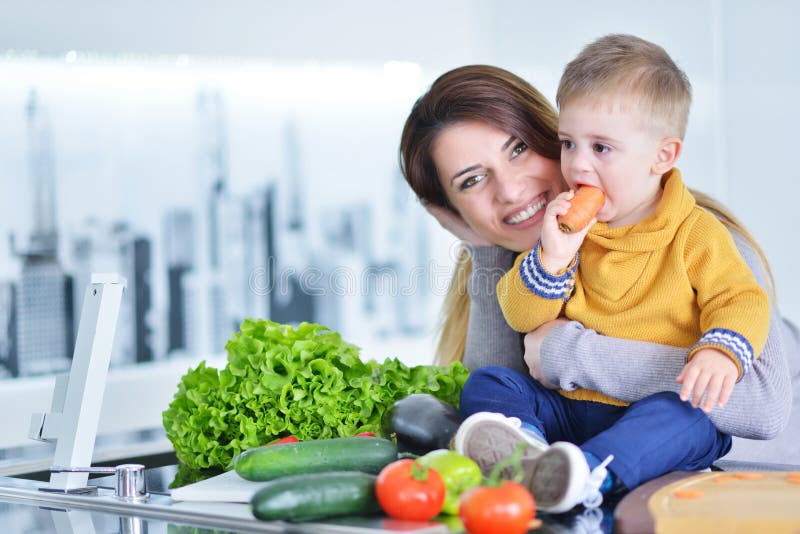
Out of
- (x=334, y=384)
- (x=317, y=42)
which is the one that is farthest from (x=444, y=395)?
(x=317, y=42)

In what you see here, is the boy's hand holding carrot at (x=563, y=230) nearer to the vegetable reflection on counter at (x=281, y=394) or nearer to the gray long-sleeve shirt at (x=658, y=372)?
the gray long-sleeve shirt at (x=658, y=372)

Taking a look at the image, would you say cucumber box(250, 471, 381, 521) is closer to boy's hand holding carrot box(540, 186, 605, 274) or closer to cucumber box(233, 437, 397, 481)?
cucumber box(233, 437, 397, 481)

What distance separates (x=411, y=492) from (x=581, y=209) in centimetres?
69

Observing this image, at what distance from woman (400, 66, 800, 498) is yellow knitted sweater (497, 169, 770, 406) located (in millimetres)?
52

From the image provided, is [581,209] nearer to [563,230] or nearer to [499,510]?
[563,230]

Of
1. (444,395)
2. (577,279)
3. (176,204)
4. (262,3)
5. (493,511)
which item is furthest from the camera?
(176,204)

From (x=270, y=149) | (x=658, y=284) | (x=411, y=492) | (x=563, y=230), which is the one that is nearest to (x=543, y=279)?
(x=563, y=230)

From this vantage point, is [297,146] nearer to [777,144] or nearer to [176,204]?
[176,204]

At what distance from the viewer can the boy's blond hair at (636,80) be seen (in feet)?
6.19

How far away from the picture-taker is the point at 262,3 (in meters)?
3.73

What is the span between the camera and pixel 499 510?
4.49 ft

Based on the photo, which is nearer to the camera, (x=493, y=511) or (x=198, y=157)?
(x=493, y=511)

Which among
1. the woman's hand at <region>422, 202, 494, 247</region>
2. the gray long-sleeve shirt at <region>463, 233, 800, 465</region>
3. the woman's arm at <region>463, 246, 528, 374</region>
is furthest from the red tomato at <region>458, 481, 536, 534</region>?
the woman's hand at <region>422, 202, 494, 247</region>

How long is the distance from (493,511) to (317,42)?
2867 mm
